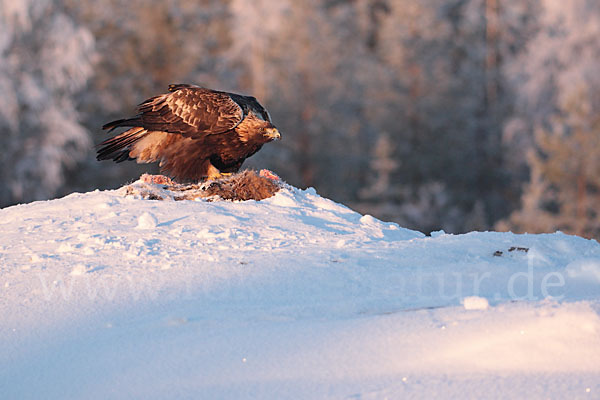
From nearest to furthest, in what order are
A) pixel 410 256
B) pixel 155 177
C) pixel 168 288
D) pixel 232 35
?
pixel 168 288 → pixel 410 256 → pixel 155 177 → pixel 232 35

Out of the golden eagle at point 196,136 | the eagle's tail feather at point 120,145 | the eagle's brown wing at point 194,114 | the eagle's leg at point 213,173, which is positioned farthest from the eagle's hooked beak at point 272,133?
the eagle's tail feather at point 120,145

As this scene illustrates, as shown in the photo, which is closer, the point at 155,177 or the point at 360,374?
the point at 360,374

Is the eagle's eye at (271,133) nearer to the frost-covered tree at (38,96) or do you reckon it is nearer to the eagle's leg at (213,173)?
the eagle's leg at (213,173)

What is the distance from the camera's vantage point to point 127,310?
4.13 meters

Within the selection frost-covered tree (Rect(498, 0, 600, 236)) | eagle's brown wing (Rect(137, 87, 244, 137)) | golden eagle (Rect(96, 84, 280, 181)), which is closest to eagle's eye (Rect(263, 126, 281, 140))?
golden eagle (Rect(96, 84, 280, 181))

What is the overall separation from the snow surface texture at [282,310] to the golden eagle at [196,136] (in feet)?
5.65

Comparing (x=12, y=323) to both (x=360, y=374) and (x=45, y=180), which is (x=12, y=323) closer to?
(x=360, y=374)

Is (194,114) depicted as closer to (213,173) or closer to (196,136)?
(196,136)

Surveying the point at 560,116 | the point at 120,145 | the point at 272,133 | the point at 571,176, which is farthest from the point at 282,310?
the point at 560,116

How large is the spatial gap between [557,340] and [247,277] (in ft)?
5.54

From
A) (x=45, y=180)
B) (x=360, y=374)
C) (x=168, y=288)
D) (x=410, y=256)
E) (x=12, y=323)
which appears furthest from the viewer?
(x=45, y=180)

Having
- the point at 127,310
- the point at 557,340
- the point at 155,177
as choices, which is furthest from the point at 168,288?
the point at 155,177

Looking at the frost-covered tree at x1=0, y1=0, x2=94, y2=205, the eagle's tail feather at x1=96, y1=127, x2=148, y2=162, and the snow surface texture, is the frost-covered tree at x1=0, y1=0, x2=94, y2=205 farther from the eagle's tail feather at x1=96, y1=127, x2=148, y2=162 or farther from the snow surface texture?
the snow surface texture

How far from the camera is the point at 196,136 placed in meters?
7.55
